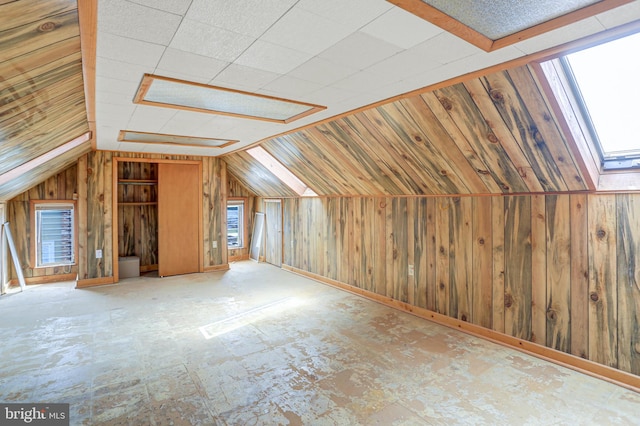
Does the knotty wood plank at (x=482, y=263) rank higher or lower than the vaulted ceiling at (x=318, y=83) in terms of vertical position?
lower

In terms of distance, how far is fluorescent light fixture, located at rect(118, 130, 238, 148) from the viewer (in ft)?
13.7

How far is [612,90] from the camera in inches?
86.2

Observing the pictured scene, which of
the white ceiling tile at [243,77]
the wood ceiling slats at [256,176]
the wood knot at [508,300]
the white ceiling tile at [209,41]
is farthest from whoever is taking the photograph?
the wood ceiling slats at [256,176]

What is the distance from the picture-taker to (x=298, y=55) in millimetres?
1894

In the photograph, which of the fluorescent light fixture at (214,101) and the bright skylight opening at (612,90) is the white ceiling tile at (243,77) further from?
the bright skylight opening at (612,90)

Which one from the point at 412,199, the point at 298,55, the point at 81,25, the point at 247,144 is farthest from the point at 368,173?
the point at 81,25

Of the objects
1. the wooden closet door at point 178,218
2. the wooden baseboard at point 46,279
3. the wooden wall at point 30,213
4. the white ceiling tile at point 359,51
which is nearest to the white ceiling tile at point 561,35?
the white ceiling tile at point 359,51

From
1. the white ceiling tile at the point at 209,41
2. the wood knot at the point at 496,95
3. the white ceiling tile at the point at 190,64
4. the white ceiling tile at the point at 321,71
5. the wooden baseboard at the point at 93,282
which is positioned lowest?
the wooden baseboard at the point at 93,282

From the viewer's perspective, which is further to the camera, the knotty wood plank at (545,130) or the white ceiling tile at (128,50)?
the knotty wood plank at (545,130)

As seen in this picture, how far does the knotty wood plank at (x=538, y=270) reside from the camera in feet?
9.75

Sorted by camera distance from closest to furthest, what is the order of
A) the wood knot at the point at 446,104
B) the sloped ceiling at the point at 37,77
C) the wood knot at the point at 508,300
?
the sloped ceiling at the point at 37,77, the wood knot at the point at 446,104, the wood knot at the point at 508,300

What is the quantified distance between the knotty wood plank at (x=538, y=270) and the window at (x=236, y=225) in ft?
20.4

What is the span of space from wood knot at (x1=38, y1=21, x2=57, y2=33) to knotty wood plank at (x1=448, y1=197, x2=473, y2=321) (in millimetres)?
3513

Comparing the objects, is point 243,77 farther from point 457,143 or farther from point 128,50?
point 457,143
